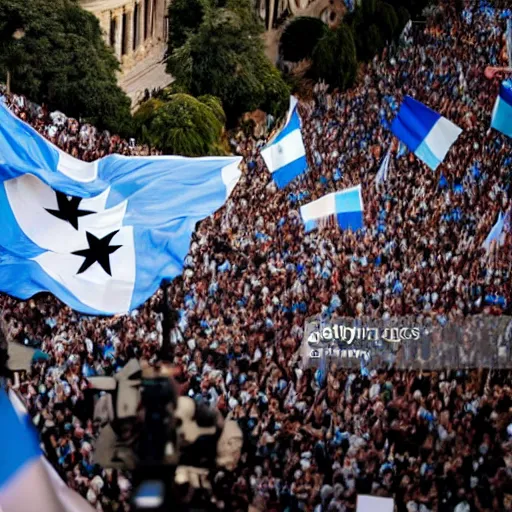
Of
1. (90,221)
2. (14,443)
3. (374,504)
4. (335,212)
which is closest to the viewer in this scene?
(14,443)

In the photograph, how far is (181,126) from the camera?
34.0ft

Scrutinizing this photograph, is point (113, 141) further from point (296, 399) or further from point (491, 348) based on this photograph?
point (491, 348)

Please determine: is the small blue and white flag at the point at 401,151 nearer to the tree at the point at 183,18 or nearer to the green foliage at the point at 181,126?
the green foliage at the point at 181,126

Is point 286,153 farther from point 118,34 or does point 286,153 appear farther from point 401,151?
point 118,34

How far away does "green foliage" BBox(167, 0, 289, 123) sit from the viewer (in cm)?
1065

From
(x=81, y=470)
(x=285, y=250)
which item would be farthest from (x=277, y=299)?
(x=81, y=470)

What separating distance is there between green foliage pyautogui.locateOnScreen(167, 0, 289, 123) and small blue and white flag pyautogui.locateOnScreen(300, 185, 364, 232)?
925mm

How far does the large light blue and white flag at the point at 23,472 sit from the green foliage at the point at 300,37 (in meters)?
8.27

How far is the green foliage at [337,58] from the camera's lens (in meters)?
11.0

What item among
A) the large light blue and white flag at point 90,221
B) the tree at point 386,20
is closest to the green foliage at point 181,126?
the large light blue and white flag at point 90,221

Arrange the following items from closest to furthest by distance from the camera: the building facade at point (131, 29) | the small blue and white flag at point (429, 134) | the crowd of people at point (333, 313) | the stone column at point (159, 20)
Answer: the crowd of people at point (333, 313) → the small blue and white flag at point (429, 134) → the building facade at point (131, 29) → the stone column at point (159, 20)

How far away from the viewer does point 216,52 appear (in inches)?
423

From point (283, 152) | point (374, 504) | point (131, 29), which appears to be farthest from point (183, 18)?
point (374, 504)

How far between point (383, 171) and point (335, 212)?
2.33ft
